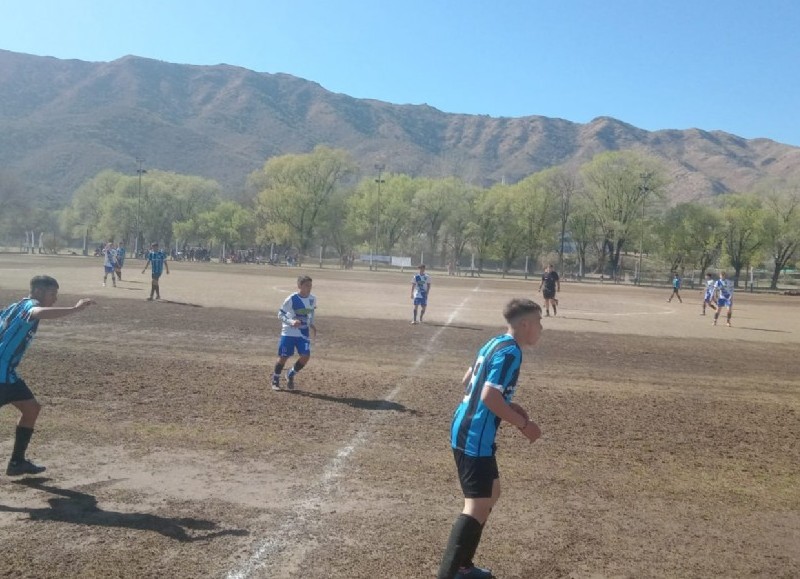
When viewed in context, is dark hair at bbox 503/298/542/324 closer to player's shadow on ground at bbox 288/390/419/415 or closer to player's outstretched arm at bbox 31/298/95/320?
player's outstretched arm at bbox 31/298/95/320

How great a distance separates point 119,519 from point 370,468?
2437mm

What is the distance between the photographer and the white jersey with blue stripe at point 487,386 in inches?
161

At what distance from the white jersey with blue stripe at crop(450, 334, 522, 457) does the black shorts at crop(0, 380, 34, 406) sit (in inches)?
173

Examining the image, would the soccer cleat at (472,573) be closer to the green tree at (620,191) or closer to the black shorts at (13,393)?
the black shorts at (13,393)

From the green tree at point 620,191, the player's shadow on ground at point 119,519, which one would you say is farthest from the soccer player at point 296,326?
the green tree at point 620,191

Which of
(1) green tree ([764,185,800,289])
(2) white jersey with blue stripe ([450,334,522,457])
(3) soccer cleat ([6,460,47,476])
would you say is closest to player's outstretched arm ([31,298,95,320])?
(3) soccer cleat ([6,460,47,476])

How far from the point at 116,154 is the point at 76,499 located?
200 m

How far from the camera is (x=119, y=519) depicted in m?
5.10

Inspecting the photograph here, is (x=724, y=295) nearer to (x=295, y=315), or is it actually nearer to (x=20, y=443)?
(x=295, y=315)

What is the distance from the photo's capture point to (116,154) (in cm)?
18438

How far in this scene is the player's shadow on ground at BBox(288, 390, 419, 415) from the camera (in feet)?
30.1

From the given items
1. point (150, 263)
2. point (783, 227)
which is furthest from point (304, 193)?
point (150, 263)

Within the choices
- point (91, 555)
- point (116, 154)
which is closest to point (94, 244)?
point (116, 154)

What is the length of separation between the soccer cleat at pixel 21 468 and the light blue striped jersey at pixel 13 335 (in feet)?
2.52
